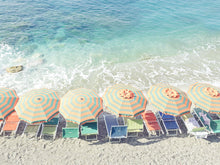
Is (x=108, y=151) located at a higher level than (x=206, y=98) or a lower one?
lower

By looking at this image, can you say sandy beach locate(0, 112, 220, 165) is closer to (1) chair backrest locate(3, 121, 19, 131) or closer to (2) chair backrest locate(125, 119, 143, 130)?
(1) chair backrest locate(3, 121, 19, 131)

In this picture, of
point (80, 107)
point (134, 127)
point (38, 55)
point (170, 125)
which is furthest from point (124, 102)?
point (38, 55)

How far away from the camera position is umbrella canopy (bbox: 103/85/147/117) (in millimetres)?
10195

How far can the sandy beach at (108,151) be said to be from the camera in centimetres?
930

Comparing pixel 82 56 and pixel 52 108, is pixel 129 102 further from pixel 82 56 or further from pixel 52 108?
pixel 82 56

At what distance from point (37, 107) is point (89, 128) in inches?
140

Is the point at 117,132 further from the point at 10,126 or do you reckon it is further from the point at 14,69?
the point at 14,69

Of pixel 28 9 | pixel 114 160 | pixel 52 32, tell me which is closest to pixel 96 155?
pixel 114 160

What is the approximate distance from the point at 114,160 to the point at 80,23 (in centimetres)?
2391

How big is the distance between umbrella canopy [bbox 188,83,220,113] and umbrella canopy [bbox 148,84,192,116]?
70 cm

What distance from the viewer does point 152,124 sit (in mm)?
11273

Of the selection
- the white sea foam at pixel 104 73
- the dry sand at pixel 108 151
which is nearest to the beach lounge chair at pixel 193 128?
the dry sand at pixel 108 151

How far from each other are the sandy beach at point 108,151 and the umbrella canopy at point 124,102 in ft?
6.61

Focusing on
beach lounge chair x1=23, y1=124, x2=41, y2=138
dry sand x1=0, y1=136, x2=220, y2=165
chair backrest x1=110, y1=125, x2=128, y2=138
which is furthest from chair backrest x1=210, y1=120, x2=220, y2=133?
beach lounge chair x1=23, y1=124, x2=41, y2=138
